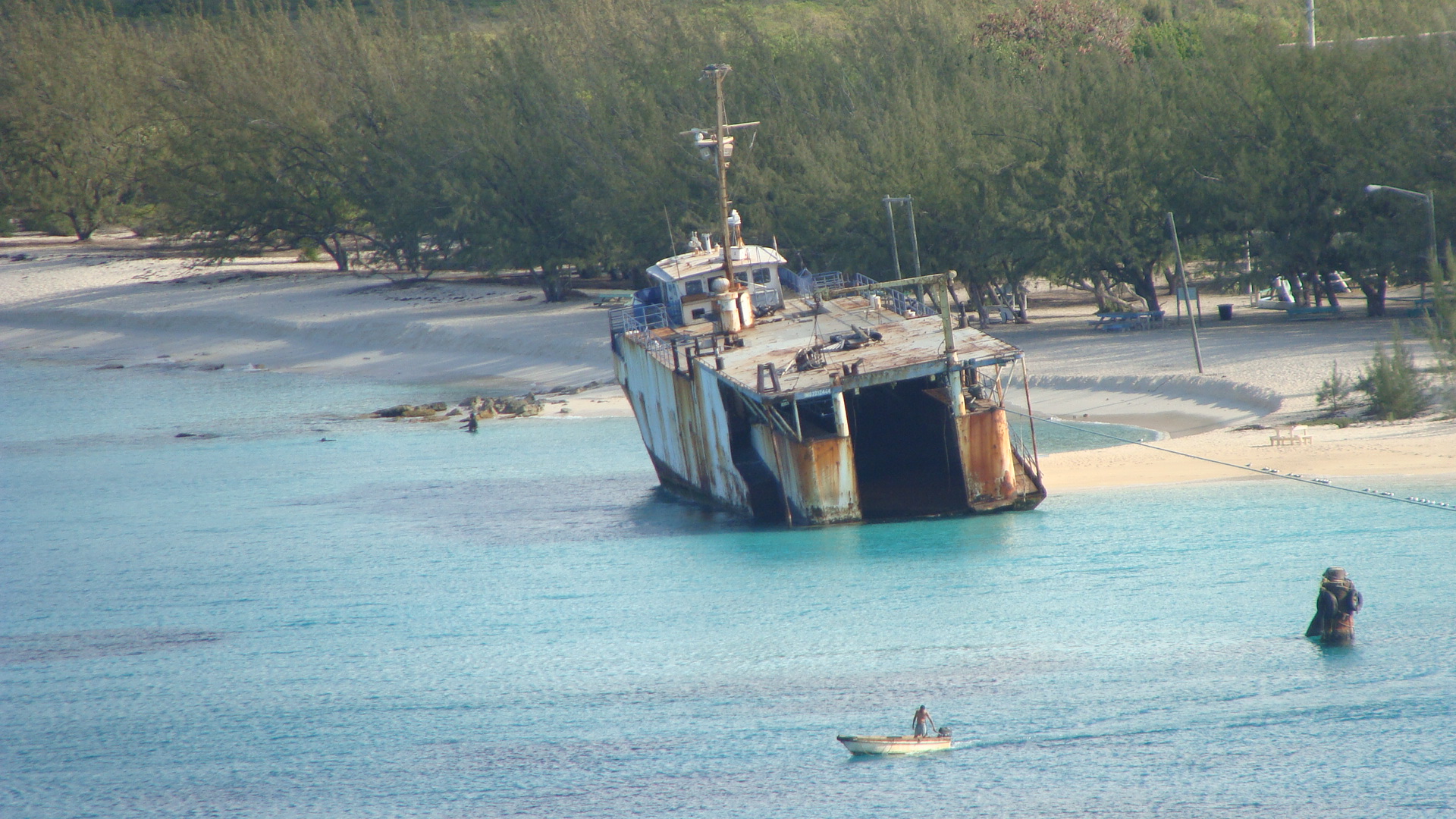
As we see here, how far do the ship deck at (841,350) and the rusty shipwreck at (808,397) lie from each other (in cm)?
5

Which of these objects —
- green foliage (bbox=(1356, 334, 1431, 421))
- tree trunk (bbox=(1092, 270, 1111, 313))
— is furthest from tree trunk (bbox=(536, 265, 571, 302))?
green foliage (bbox=(1356, 334, 1431, 421))

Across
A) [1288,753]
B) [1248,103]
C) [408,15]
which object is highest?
[408,15]

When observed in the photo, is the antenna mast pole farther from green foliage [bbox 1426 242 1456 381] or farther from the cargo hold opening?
green foliage [bbox 1426 242 1456 381]

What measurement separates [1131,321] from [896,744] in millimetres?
35173

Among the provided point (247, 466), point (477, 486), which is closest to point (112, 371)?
point (247, 466)

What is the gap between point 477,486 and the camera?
3831 centimetres

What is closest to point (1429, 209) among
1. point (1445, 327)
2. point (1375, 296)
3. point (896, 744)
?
point (1375, 296)

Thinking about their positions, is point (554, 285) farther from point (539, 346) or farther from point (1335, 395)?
point (1335, 395)

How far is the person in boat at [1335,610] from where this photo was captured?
21.6 metres

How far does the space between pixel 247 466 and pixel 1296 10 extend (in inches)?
1984

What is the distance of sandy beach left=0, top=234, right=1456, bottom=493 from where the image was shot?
34.0 meters

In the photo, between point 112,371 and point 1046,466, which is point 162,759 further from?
point 112,371

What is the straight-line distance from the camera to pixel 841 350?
1204 inches

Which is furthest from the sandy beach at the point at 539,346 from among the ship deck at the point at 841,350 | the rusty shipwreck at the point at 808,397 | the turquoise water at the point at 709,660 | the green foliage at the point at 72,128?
the ship deck at the point at 841,350
